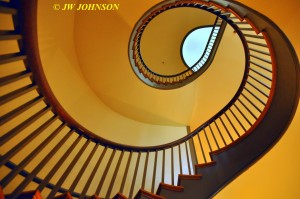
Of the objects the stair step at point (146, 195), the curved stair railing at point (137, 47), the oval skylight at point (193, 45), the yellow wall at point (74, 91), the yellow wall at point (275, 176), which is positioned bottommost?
the stair step at point (146, 195)

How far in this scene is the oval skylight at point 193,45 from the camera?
8195 mm

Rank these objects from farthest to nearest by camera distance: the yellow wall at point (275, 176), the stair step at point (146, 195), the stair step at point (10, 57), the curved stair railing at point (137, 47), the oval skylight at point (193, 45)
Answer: the oval skylight at point (193, 45) < the curved stair railing at point (137, 47) < the yellow wall at point (275, 176) < the stair step at point (146, 195) < the stair step at point (10, 57)

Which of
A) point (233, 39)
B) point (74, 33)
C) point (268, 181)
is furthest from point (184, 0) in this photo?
point (268, 181)

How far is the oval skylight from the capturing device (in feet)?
26.9

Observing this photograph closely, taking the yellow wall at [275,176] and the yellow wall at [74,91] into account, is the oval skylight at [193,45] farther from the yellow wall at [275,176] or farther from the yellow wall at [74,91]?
the yellow wall at [275,176]

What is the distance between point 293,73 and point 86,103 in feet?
13.3

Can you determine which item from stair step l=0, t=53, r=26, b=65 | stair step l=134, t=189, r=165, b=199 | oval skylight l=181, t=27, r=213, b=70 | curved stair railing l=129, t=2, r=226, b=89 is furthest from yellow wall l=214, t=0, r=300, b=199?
oval skylight l=181, t=27, r=213, b=70

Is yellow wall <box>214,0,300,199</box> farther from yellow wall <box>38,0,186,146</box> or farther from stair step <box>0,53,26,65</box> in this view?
yellow wall <box>38,0,186,146</box>

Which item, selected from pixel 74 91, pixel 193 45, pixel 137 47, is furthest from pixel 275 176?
pixel 193 45

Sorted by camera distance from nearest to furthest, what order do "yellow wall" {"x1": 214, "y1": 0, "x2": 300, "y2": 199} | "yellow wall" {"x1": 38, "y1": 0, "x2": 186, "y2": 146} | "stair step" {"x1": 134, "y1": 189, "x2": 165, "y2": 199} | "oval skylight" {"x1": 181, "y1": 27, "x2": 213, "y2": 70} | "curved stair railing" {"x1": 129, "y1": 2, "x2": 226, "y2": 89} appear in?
1. "stair step" {"x1": 134, "y1": 189, "x2": 165, "y2": 199}
2. "yellow wall" {"x1": 214, "y1": 0, "x2": 300, "y2": 199}
3. "yellow wall" {"x1": 38, "y1": 0, "x2": 186, "y2": 146}
4. "curved stair railing" {"x1": 129, "y1": 2, "x2": 226, "y2": 89}
5. "oval skylight" {"x1": 181, "y1": 27, "x2": 213, "y2": 70}

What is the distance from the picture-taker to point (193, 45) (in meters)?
8.77

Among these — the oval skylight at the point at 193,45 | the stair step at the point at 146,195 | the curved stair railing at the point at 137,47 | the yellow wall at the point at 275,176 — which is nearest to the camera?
the stair step at the point at 146,195

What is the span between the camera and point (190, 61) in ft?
27.8

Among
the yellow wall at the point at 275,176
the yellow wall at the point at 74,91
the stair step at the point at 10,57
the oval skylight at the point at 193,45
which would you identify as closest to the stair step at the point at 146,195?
the yellow wall at the point at 275,176
